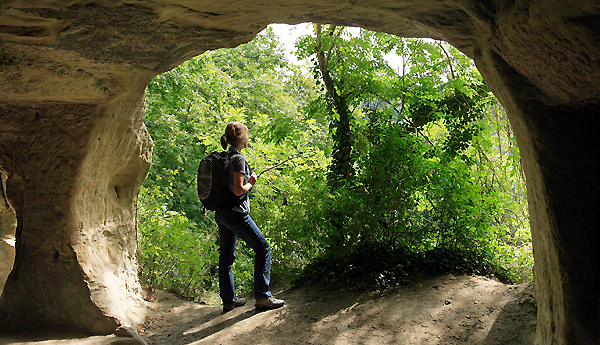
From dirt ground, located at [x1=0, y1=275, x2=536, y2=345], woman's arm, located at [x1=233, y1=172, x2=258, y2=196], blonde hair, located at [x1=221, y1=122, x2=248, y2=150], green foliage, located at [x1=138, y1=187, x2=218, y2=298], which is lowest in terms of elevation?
dirt ground, located at [x1=0, y1=275, x2=536, y2=345]

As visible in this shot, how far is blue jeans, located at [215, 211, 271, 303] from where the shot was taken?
4641 mm

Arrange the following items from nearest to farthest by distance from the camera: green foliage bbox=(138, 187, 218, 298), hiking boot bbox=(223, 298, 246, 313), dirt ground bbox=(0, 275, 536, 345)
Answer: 1. dirt ground bbox=(0, 275, 536, 345)
2. hiking boot bbox=(223, 298, 246, 313)
3. green foliage bbox=(138, 187, 218, 298)

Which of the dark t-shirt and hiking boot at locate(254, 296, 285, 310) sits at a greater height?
the dark t-shirt

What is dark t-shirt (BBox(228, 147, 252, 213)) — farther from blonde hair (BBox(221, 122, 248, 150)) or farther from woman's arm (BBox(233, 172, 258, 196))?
blonde hair (BBox(221, 122, 248, 150))

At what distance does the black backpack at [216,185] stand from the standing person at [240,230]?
0.06 m

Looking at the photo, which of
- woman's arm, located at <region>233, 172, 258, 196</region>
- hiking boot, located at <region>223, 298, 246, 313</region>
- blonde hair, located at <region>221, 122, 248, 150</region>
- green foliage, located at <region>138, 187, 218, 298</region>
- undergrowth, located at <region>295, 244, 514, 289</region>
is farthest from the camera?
green foliage, located at <region>138, 187, 218, 298</region>

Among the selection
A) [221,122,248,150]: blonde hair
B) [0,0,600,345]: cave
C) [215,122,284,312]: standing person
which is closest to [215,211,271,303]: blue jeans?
[215,122,284,312]: standing person

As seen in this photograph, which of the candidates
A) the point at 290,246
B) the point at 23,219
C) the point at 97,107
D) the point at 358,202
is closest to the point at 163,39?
the point at 97,107

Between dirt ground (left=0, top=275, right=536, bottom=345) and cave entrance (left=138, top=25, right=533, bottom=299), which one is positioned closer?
dirt ground (left=0, top=275, right=536, bottom=345)

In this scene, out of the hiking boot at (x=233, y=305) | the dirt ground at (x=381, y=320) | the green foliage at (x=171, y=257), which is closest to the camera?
the dirt ground at (x=381, y=320)

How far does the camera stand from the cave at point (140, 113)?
2.63 meters

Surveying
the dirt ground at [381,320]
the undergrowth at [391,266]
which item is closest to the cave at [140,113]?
the dirt ground at [381,320]

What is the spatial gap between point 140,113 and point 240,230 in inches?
79.7

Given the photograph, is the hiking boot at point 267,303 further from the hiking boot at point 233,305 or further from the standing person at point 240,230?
the hiking boot at point 233,305
